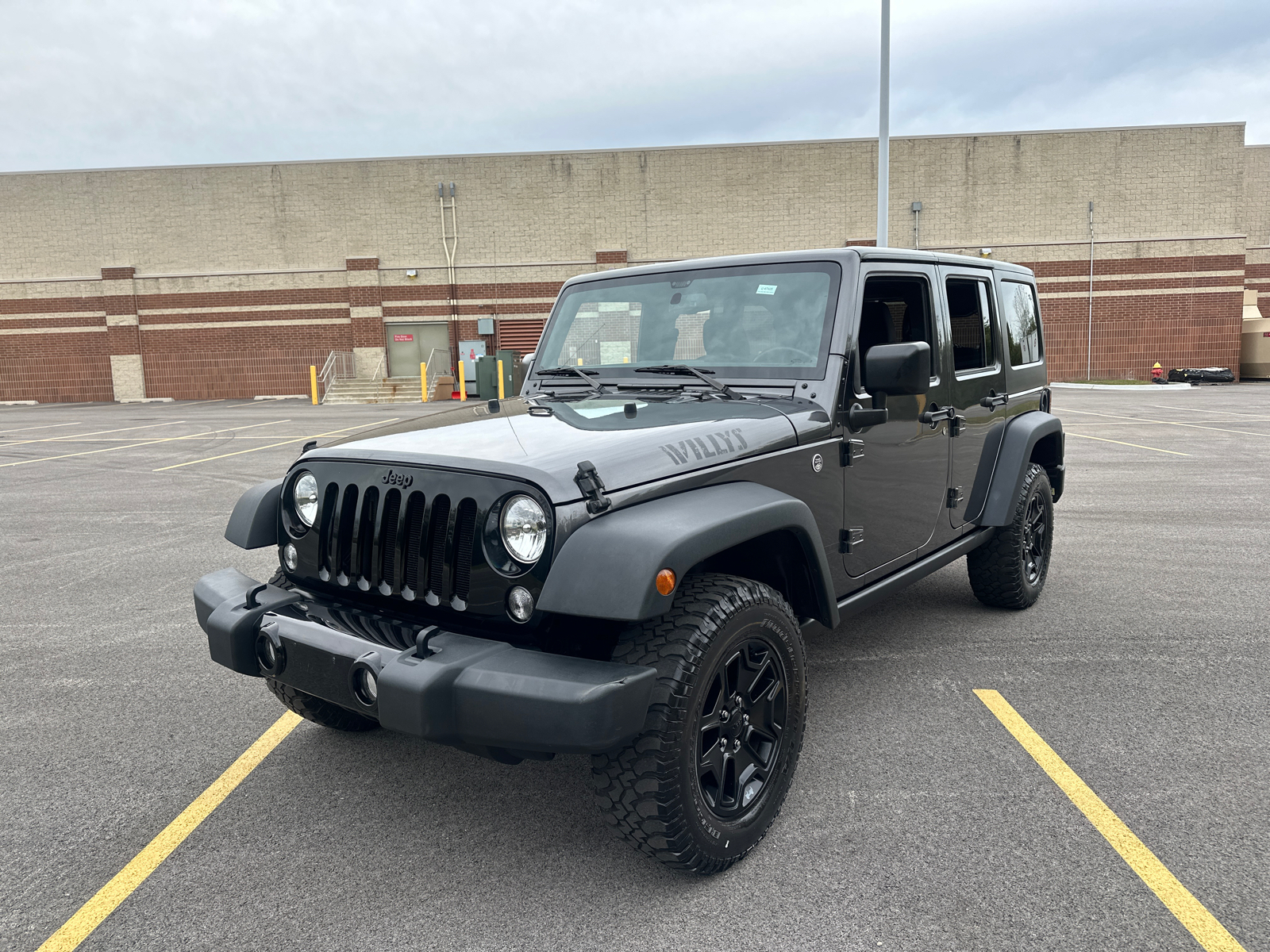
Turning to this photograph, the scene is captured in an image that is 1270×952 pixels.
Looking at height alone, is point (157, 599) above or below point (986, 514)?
below

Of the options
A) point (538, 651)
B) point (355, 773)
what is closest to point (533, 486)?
point (538, 651)

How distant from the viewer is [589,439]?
2744 millimetres

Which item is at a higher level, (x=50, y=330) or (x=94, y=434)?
(x=50, y=330)

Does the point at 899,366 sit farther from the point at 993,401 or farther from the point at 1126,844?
the point at 993,401

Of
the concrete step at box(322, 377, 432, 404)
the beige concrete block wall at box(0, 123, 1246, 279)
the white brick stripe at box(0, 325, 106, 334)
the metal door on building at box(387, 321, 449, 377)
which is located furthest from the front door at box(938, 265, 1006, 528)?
the white brick stripe at box(0, 325, 106, 334)

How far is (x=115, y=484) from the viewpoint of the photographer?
10477 millimetres

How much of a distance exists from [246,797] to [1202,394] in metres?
27.8

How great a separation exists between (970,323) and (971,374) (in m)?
0.28

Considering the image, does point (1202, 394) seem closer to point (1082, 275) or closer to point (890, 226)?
point (1082, 275)

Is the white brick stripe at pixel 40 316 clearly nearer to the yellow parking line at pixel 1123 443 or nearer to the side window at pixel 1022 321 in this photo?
the yellow parking line at pixel 1123 443

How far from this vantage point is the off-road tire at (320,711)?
3.33 meters

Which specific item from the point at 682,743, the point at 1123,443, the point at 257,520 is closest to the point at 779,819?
the point at 682,743

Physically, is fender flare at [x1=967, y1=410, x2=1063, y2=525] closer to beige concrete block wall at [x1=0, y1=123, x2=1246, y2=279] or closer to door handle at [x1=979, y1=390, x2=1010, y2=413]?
door handle at [x1=979, y1=390, x2=1010, y2=413]

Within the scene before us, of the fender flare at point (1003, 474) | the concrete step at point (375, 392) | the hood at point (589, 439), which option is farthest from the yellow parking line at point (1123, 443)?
the concrete step at point (375, 392)
